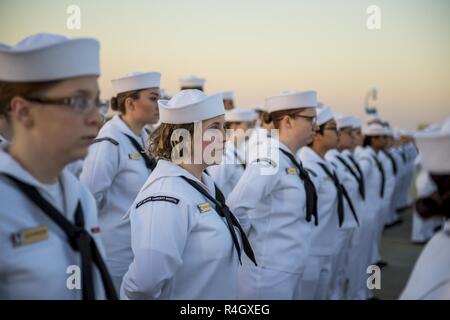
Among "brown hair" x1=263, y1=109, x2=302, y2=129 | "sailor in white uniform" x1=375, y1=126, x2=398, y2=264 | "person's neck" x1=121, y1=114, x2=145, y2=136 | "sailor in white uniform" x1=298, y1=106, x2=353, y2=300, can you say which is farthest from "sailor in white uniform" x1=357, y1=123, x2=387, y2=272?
"person's neck" x1=121, y1=114, x2=145, y2=136

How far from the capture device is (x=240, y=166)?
21.0 ft

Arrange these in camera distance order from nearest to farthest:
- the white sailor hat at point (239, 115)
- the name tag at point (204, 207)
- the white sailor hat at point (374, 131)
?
the name tag at point (204, 207)
the white sailor hat at point (239, 115)
the white sailor hat at point (374, 131)

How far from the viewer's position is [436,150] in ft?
6.00

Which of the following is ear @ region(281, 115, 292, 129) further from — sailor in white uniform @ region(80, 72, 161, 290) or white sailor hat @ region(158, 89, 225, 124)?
white sailor hat @ region(158, 89, 225, 124)

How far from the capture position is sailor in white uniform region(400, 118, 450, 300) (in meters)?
1.75

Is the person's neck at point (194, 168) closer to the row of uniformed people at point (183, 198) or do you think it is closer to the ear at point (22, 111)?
the row of uniformed people at point (183, 198)

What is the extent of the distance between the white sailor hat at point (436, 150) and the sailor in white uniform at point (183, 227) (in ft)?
3.43

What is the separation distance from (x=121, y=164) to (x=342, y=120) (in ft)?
11.5

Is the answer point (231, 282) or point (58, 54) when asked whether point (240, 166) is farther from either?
point (58, 54)

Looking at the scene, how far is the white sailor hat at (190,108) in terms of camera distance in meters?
2.79

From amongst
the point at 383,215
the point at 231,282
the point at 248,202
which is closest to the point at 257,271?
the point at 248,202

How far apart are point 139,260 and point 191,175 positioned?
0.49m

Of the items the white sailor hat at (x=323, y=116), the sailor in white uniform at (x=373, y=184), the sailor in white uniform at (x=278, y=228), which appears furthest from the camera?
the sailor in white uniform at (x=373, y=184)

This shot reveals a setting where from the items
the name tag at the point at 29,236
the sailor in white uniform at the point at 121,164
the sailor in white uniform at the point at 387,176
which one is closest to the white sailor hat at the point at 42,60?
the name tag at the point at 29,236
